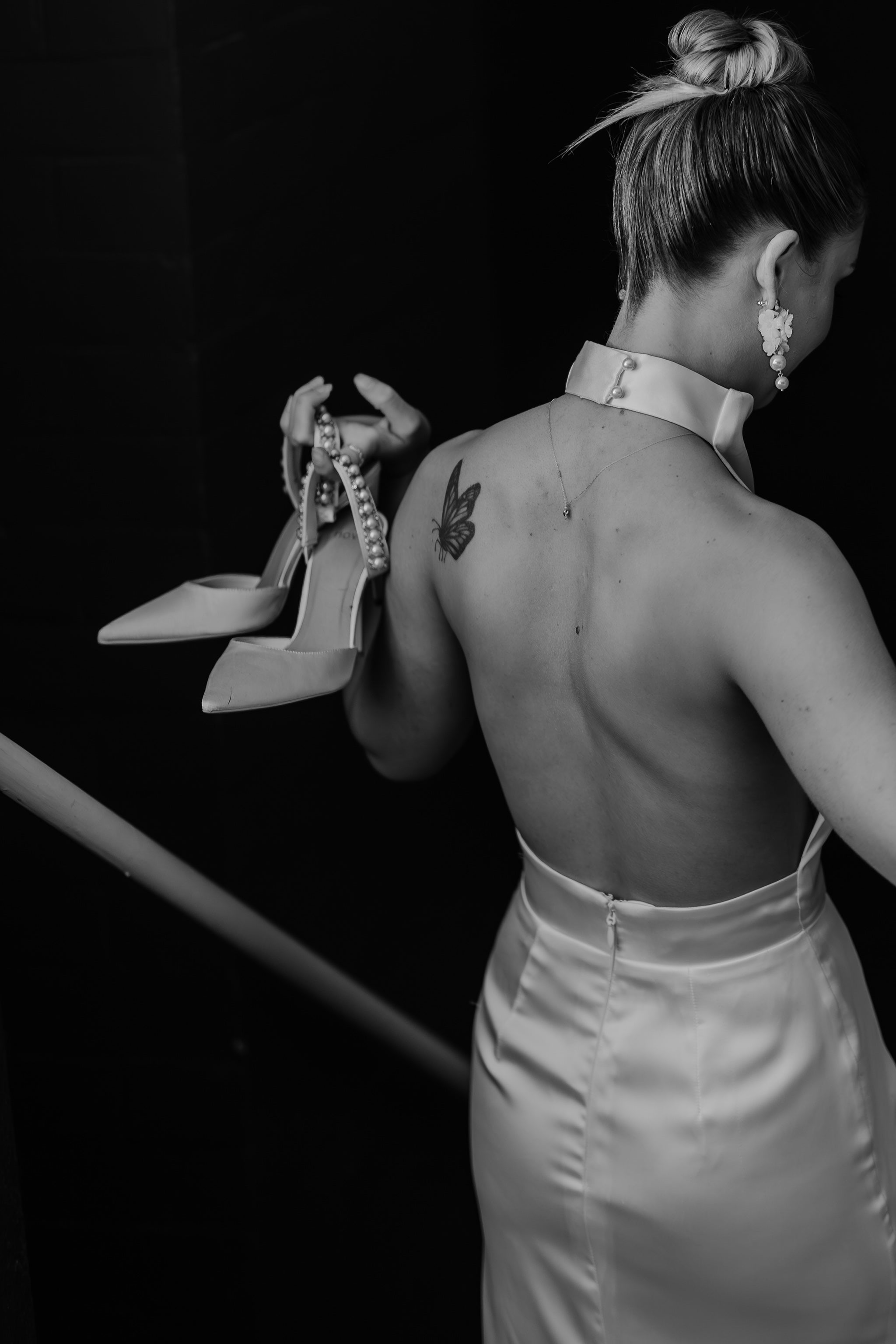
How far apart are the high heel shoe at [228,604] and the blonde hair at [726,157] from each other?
49 cm

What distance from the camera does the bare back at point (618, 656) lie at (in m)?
1.25

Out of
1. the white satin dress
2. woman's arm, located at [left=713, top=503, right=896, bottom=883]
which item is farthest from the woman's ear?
woman's arm, located at [left=713, top=503, right=896, bottom=883]

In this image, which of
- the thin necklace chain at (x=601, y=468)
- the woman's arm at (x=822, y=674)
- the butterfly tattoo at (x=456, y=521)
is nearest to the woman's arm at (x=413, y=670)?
the butterfly tattoo at (x=456, y=521)

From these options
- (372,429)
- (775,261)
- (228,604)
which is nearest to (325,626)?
(228,604)

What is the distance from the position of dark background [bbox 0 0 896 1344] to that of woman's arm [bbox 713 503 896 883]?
3.37 ft

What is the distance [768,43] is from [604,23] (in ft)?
3.79

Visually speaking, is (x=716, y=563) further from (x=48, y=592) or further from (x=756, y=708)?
(x=48, y=592)

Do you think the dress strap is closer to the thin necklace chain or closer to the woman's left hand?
the thin necklace chain

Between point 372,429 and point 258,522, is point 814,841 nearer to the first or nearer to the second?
point 372,429

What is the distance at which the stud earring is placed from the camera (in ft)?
4.30

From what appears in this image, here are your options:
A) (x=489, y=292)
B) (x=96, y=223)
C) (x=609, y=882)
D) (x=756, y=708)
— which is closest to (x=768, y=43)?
(x=756, y=708)

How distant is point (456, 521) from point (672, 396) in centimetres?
26

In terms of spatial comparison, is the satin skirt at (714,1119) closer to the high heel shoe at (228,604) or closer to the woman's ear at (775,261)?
the high heel shoe at (228,604)

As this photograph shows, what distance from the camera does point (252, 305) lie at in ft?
6.65
